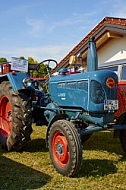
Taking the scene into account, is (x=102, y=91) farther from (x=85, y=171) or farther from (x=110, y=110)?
(x=85, y=171)

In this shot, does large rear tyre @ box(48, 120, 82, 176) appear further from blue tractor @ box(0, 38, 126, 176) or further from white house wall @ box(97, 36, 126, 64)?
white house wall @ box(97, 36, 126, 64)

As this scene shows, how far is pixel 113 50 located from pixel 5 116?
17.9 feet

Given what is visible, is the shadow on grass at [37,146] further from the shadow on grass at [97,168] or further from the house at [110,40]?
the house at [110,40]

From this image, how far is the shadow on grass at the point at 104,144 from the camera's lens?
5.71 metres

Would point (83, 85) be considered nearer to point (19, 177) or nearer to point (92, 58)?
point (92, 58)

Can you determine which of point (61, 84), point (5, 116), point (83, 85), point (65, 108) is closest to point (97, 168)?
point (65, 108)

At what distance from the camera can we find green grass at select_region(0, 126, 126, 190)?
3645 mm

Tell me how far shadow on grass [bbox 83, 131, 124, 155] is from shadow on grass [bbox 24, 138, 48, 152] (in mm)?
817

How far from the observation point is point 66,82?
4.79 m

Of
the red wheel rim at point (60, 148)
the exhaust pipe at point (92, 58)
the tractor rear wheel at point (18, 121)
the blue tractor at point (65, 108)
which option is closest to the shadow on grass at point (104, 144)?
the blue tractor at point (65, 108)

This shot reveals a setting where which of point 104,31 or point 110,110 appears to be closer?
point 110,110

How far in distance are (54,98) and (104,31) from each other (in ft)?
18.6

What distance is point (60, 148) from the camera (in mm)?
4219

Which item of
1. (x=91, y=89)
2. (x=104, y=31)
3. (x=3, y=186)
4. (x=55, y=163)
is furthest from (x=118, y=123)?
(x=104, y=31)
